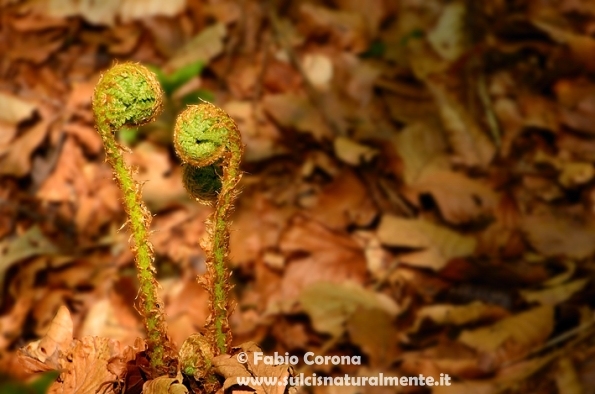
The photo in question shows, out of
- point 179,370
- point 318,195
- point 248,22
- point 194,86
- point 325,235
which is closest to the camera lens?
point 179,370

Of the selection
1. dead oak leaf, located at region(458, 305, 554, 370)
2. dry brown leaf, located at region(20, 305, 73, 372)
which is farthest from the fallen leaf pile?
dry brown leaf, located at region(20, 305, 73, 372)

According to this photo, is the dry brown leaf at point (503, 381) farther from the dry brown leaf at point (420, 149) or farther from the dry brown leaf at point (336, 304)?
the dry brown leaf at point (420, 149)

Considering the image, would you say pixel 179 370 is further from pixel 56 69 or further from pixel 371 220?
pixel 56 69

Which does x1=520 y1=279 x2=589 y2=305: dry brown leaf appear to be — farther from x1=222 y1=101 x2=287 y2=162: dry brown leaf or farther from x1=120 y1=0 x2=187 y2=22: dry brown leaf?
x1=120 y1=0 x2=187 y2=22: dry brown leaf

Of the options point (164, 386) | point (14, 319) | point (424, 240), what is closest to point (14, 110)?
point (14, 319)

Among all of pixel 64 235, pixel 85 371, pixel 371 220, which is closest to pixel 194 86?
pixel 64 235

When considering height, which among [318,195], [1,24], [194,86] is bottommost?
[318,195]
